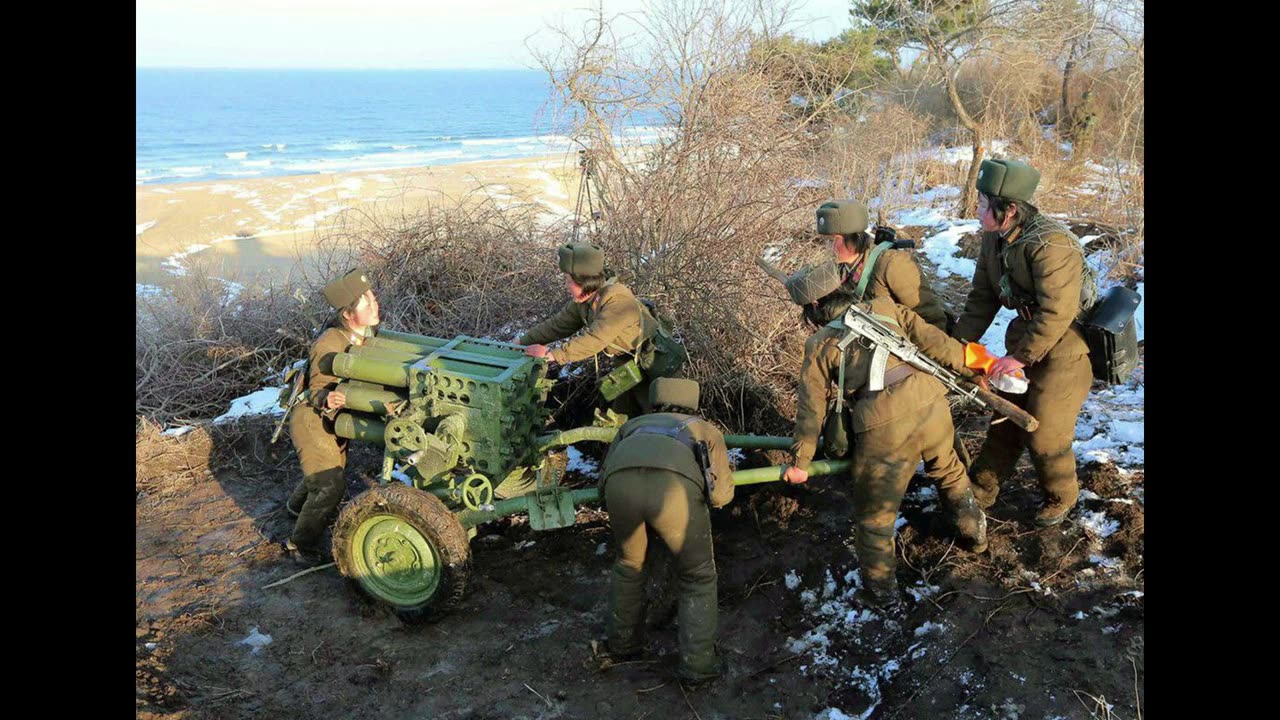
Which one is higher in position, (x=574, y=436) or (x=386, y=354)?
(x=386, y=354)

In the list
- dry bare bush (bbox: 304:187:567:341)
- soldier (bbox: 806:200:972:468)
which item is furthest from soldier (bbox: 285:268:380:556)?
soldier (bbox: 806:200:972:468)

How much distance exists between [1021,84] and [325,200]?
60.8 ft

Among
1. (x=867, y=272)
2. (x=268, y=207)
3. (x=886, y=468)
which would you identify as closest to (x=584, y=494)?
(x=886, y=468)

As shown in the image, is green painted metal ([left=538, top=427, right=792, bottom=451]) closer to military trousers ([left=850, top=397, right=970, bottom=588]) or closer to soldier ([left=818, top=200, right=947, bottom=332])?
military trousers ([left=850, top=397, right=970, bottom=588])

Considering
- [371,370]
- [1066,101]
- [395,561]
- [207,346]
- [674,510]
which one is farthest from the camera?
[1066,101]

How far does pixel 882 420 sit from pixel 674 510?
1272 mm

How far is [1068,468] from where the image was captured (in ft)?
17.9

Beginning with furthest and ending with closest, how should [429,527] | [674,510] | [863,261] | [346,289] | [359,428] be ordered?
1. [359,428]
2. [346,289]
3. [863,261]
4. [429,527]
5. [674,510]

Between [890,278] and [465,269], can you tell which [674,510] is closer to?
[890,278]

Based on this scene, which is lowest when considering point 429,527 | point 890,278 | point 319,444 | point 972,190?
point 429,527

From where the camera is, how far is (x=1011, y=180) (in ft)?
16.9

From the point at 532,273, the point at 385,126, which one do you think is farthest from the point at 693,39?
the point at 385,126

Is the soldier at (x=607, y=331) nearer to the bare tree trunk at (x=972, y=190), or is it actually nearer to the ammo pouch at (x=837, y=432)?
the ammo pouch at (x=837, y=432)

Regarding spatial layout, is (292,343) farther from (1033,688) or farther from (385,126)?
(385,126)
